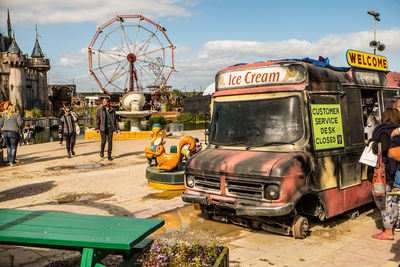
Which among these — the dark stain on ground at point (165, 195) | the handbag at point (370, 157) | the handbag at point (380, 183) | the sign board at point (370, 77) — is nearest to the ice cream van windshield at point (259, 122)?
the handbag at point (370, 157)

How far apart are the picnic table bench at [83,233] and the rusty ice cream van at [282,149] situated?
1.87 meters

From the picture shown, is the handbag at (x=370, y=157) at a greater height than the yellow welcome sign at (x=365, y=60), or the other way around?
the yellow welcome sign at (x=365, y=60)

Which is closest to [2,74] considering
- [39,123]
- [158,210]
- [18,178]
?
[39,123]

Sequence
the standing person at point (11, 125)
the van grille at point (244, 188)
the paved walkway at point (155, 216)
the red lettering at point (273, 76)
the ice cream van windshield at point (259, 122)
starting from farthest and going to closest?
the standing person at point (11, 125), the red lettering at point (273, 76), the ice cream van windshield at point (259, 122), the van grille at point (244, 188), the paved walkway at point (155, 216)

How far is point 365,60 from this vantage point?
648 centimetres

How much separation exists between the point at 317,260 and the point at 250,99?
95.6 inches

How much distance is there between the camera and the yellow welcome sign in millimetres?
6071

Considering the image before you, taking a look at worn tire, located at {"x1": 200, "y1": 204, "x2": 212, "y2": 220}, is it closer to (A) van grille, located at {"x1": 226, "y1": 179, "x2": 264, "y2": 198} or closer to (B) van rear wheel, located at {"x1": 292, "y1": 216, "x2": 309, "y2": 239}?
(A) van grille, located at {"x1": 226, "y1": 179, "x2": 264, "y2": 198}

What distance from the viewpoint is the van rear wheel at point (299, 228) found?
4863 mm

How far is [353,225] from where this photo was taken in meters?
5.60

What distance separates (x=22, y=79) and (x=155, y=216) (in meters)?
64.6

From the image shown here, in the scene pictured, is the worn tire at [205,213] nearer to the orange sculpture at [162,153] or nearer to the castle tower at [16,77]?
the orange sculpture at [162,153]

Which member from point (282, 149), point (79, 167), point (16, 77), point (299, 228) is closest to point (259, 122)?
point (282, 149)

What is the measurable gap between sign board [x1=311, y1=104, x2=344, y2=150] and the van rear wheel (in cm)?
101
